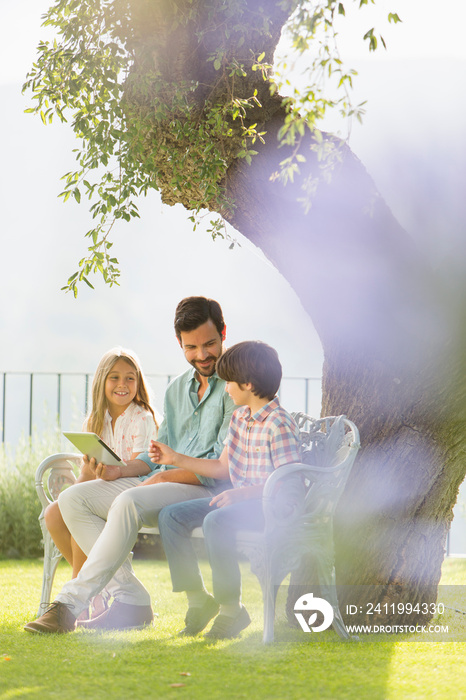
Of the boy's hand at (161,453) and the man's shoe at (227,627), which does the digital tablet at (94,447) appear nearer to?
the boy's hand at (161,453)

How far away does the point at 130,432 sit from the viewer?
3.52 m

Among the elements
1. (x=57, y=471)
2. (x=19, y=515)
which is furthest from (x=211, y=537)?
(x=19, y=515)

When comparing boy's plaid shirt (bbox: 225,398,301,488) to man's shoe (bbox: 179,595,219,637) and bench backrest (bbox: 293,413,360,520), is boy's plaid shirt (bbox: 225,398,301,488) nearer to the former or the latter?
bench backrest (bbox: 293,413,360,520)

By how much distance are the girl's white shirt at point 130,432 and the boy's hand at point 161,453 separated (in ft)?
1.46

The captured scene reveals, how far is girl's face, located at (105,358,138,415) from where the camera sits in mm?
3514

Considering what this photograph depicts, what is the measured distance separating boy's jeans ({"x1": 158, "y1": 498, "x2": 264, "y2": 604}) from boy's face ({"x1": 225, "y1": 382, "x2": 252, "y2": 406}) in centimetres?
38

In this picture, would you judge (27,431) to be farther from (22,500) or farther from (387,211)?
(387,211)

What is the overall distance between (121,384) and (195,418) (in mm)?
410

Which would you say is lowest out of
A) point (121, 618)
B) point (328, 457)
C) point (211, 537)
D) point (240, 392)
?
point (121, 618)

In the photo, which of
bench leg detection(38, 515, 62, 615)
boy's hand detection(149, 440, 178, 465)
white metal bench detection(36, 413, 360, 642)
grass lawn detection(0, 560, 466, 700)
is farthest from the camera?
bench leg detection(38, 515, 62, 615)

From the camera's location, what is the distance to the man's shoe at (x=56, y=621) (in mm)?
2928

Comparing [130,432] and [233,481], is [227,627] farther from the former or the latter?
[130,432]

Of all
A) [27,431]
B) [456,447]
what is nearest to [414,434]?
[456,447]

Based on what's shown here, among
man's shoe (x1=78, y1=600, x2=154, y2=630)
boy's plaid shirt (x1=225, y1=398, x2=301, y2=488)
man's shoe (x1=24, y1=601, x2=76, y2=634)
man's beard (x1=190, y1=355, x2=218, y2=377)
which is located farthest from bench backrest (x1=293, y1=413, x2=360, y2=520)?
man's shoe (x1=24, y1=601, x2=76, y2=634)
